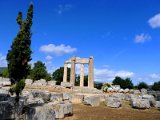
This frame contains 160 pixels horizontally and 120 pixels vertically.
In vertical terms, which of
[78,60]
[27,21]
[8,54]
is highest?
[78,60]

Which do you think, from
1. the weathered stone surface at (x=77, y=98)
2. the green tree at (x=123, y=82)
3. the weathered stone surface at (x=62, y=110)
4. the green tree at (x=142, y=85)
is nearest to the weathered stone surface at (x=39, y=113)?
the weathered stone surface at (x=62, y=110)

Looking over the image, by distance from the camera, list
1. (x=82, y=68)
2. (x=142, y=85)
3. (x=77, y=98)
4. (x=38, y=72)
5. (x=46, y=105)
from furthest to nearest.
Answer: (x=142, y=85), (x=38, y=72), (x=82, y=68), (x=77, y=98), (x=46, y=105)

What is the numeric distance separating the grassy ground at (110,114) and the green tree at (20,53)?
3972mm

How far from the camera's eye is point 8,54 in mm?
15148

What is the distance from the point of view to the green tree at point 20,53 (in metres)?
14.9

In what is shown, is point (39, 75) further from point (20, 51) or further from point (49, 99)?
point (20, 51)

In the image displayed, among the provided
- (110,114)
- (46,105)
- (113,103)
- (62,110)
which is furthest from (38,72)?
(46,105)

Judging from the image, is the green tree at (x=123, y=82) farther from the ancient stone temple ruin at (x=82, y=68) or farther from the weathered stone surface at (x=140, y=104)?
the weathered stone surface at (x=140, y=104)

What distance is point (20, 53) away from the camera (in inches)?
583

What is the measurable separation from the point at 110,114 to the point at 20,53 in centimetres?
737

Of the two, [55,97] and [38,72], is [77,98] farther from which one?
[38,72]

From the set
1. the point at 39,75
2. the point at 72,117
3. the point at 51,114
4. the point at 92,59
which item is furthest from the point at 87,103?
the point at 39,75

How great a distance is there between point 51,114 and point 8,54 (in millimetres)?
3878

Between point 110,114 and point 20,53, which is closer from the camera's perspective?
point 20,53
